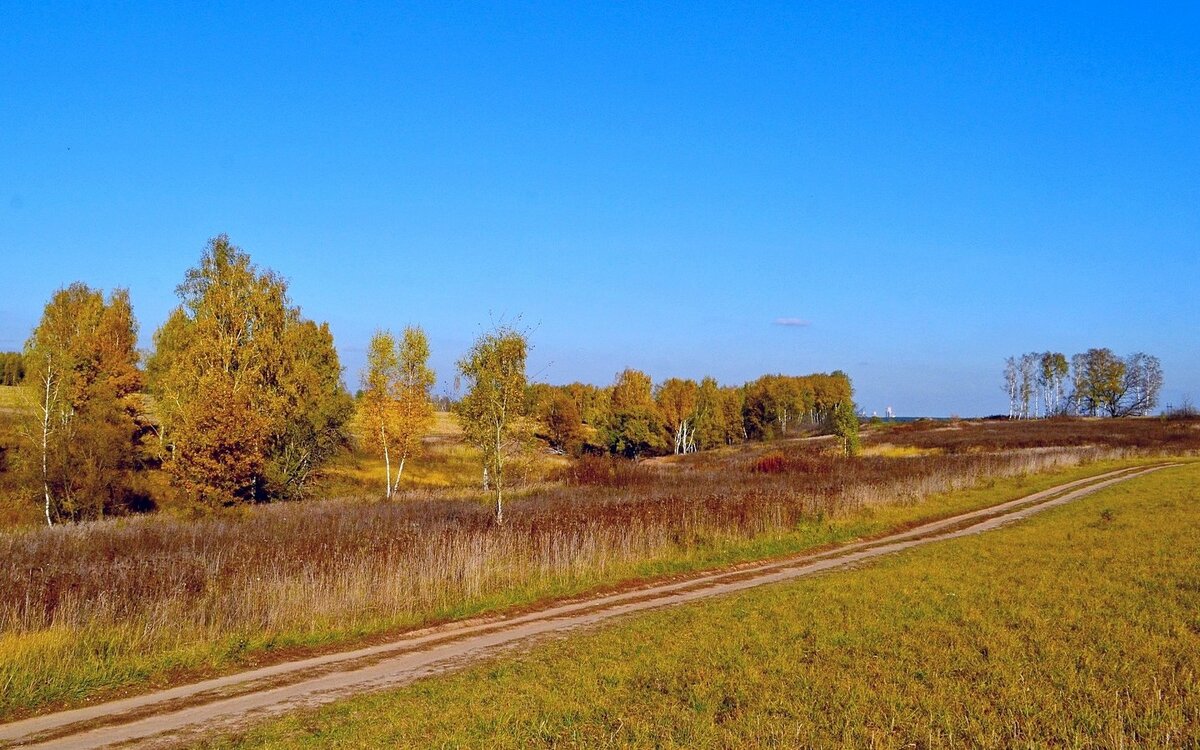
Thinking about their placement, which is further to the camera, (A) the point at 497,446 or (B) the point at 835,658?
(A) the point at 497,446

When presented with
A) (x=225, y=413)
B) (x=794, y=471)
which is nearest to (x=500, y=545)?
(x=225, y=413)

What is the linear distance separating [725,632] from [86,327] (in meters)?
49.4

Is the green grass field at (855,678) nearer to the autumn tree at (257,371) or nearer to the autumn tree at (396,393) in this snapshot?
the autumn tree at (257,371)

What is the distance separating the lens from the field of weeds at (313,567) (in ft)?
32.0

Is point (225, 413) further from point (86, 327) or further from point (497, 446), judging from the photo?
point (86, 327)

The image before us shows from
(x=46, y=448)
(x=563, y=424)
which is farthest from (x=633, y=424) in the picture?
(x=46, y=448)

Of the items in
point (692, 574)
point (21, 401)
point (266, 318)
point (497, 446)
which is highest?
point (266, 318)

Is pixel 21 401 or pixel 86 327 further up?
pixel 86 327

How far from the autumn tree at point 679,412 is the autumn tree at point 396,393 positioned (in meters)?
48.7

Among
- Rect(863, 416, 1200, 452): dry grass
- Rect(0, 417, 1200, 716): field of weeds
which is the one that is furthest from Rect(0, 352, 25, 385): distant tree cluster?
Rect(863, 416, 1200, 452): dry grass

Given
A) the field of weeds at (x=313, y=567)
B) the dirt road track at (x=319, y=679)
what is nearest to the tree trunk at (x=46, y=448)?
the field of weeds at (x=313, y=567)

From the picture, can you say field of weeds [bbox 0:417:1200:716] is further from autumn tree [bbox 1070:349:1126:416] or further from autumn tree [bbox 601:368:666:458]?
autumn tree [bbox 1070:349:1126:416]

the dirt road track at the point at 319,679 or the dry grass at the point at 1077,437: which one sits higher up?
the dry grass at the point at 1077,437

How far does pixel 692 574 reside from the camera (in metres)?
16.3
